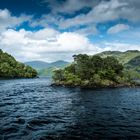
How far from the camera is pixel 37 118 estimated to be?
200ft

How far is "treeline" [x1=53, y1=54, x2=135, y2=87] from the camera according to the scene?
179 meters

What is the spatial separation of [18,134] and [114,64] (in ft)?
529

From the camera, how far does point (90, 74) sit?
7234 inches

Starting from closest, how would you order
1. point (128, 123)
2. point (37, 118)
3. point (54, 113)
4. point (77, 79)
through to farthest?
1. point (128, 123)
2. point (37, 118)
3. point (54, 113)
4. point (77, 79)

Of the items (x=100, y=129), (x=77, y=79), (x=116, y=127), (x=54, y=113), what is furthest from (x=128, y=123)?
(x=77, y=79)

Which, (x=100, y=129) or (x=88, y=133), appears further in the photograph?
(x=100, y=129)

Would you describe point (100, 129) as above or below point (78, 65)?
below

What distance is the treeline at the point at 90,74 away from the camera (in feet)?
589

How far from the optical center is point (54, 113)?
6875 centimetres

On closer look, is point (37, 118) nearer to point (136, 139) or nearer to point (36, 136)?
point (36, 136)

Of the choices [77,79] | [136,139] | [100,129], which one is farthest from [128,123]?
[77,79]

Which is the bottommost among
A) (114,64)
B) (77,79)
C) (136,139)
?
(136,139)

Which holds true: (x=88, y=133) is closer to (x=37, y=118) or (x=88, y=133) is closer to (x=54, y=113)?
(x=37, y=118)

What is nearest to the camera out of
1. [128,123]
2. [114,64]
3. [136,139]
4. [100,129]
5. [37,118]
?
[136,139]
